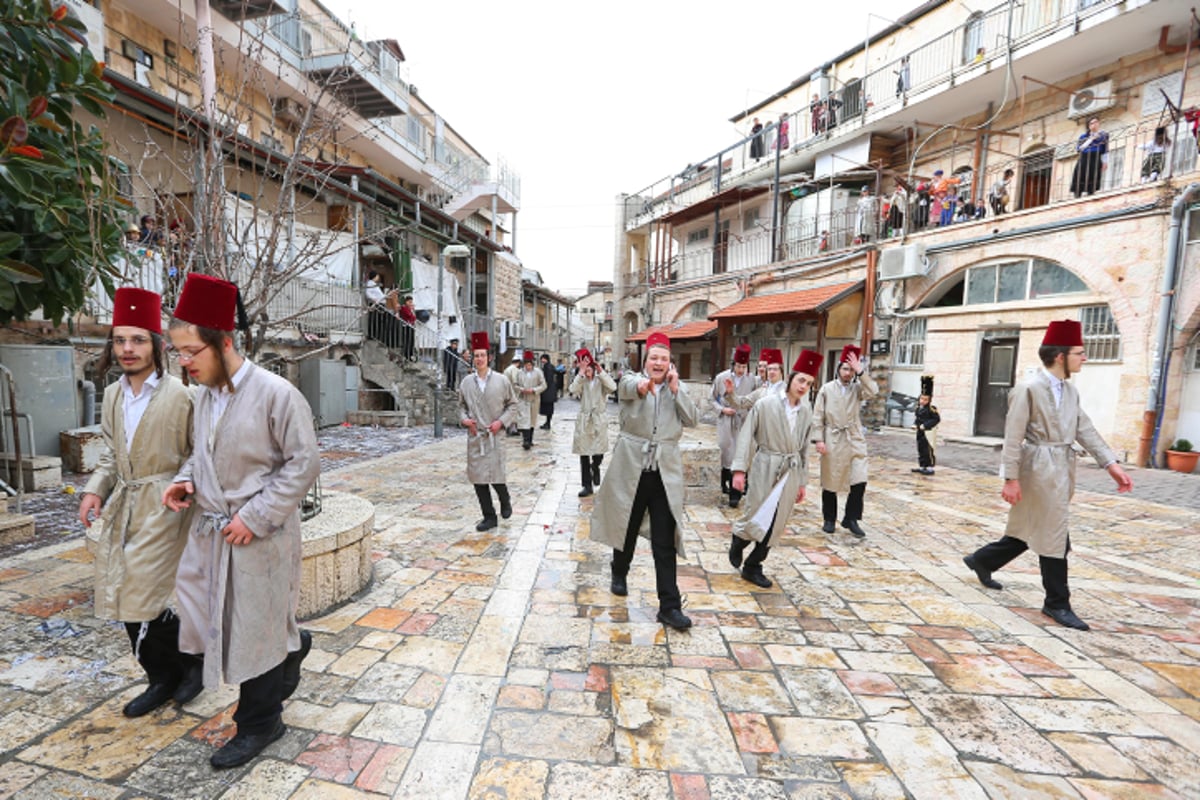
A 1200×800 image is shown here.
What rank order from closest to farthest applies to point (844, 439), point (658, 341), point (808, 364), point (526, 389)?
point (658, 341), point (808, 364), point (844, 439), point (526, 389)

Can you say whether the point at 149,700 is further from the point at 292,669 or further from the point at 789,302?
the point at 789,302

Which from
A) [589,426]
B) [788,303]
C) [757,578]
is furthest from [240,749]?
[788,303]

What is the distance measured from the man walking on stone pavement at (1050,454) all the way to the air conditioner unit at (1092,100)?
12.2 meters

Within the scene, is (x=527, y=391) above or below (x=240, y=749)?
Answer: above

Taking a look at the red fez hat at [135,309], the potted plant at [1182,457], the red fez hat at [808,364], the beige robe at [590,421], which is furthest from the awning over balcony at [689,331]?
the red fez hat at [135,309]

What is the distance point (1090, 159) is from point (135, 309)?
15723 millimetres

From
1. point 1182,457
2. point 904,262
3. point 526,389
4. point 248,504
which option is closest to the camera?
point 248,504

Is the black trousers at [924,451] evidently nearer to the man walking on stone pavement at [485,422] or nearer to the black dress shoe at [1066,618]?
the black dress shoe at [1066,618]

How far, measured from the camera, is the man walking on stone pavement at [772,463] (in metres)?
4.32

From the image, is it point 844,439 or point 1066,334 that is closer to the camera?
point 1066,334

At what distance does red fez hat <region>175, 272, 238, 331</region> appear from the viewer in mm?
2086

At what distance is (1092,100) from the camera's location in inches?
469

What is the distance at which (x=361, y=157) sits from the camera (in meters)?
17.5

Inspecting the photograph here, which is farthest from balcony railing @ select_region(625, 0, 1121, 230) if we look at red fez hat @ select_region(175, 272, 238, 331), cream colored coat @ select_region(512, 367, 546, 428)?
red fez hat @ select_region(175, 272, 238, 331)
